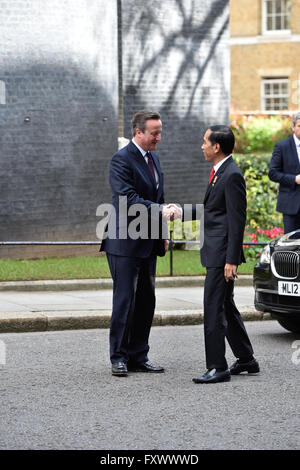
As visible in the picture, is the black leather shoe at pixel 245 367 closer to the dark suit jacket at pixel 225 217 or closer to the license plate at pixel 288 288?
the dark suit jacket at pixel 225 217

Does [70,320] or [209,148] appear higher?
[209,148]

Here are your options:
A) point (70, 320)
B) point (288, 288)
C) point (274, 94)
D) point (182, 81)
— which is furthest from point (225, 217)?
point (274, 94)

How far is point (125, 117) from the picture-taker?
1677 cm

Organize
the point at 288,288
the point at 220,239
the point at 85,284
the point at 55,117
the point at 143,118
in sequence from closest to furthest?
the point at 220,239 → the point at 143,118 → the point at 288,288 → the point at 85,284 → the point at 55,117

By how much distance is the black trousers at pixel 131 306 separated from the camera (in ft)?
24.2

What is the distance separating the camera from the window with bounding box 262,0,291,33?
31922 millimetres

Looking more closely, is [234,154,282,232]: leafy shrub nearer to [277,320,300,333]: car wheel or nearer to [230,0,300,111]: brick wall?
[277,320,300,333]: car wheel

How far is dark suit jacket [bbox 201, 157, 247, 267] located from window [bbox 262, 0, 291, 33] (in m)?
25.9

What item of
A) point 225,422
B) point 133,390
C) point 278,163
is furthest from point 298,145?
point 225,422

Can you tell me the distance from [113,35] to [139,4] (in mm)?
1013

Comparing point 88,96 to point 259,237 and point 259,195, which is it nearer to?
point 259,237

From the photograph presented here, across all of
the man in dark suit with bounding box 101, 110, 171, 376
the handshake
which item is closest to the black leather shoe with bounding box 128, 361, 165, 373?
the man in dark suit with bounding box 101, 110, 171, 376

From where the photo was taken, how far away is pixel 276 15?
32.1 metres

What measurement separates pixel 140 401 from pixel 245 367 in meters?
1.25
